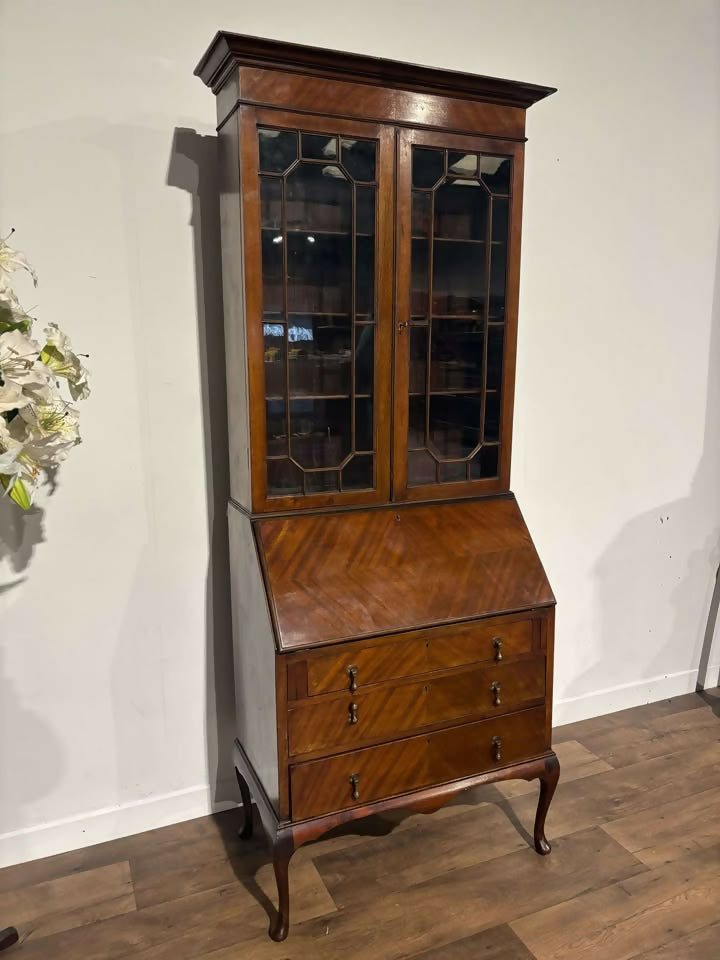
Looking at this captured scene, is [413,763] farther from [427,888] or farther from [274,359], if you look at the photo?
[274,359]

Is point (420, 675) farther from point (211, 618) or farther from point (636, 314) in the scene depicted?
point (636, 314)

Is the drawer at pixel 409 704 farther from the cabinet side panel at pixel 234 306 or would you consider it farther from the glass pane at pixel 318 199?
the glass pane at pixel 318 199

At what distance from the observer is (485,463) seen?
211cm

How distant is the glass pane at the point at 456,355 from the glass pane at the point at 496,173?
0.35 metres

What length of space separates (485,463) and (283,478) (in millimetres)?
597

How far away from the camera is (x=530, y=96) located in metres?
1.93

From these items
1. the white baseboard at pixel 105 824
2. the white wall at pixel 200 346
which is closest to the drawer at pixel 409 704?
the white wall at pixel 200 346

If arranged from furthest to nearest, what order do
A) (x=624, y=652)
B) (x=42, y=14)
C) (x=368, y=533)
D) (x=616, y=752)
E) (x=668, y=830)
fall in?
1. (x=624, y=652)
2. (x=616, y=752)
3. (x=668, y=830)
4. (x=368, y=533)
5. (x=42, y=14)

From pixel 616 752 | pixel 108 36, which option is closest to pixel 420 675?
pixel 616 752

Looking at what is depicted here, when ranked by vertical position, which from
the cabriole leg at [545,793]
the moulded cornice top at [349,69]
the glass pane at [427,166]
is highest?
the moulded cornice top at [349,69]

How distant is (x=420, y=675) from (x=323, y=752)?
1.00ft

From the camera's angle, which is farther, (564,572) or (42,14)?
(564,572)

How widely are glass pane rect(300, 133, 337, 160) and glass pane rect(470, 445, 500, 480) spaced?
0.87m

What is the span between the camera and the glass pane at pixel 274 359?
181 cm
